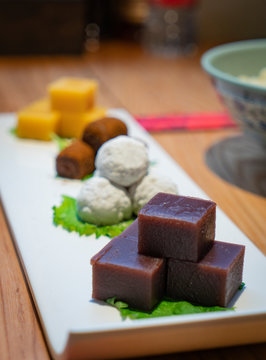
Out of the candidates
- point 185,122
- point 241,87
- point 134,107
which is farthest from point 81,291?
point 134,107

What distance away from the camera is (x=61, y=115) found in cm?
162

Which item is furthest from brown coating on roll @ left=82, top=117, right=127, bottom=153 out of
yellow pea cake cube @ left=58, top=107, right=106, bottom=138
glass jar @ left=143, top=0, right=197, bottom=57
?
glass jar @ left=143, top=0, right=197, bottom=57

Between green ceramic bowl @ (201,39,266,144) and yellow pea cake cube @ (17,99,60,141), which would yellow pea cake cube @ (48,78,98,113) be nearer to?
yellow pea cake cube @ (17,99,60,141)

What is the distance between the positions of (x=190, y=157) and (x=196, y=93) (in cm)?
69

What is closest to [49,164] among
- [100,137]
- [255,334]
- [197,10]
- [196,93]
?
[100,137]

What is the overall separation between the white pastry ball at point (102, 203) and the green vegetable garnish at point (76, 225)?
0.04 ft

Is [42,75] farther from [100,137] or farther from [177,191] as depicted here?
[177,191]

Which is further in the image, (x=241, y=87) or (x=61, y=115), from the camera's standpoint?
(x=61, y=115)

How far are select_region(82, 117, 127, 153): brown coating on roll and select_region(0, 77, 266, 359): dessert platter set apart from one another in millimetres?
116

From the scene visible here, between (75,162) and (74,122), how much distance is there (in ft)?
0.99

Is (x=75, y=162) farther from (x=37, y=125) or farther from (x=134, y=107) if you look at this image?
(x=134, y=107)

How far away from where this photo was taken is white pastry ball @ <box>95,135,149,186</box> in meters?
1.12

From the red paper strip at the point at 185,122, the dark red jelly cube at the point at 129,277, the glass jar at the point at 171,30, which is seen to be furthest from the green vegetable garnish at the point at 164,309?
the glass jar at the point at 171,30

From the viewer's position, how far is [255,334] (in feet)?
2.55
